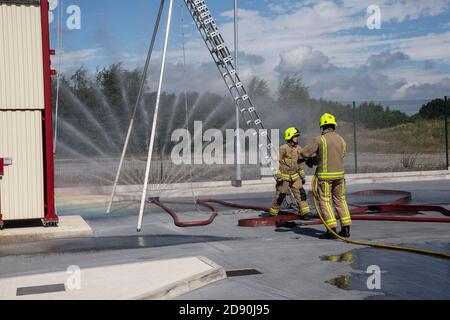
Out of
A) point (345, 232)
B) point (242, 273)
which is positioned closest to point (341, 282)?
point (242, 273)

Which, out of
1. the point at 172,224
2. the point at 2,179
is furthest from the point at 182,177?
the point at 2,179

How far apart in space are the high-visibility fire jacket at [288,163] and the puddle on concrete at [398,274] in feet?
8.94

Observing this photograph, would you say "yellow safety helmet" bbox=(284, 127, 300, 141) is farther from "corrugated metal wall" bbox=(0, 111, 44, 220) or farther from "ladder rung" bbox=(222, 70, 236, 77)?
"corrugated metal wall" bbox=(0, 111, 44, 220)

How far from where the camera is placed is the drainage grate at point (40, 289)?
18.2ft

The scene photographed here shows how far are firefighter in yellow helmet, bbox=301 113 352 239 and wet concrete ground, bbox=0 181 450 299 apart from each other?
0.38 meters

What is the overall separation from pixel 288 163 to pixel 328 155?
5.77 ft

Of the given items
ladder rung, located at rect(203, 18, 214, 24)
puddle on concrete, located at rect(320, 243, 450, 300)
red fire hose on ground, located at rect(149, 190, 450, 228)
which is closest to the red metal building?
red fire hose on ground, located at rect(149, 190, 450, 228)

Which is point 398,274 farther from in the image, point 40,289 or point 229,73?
point 229,73

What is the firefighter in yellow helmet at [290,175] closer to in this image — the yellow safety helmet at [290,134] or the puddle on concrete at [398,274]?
the yellow safety helmet at [290,134]

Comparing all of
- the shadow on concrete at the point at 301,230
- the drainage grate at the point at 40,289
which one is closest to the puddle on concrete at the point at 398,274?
the shadow on concrete at the point at 301,230

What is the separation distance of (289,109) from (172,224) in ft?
70.9
